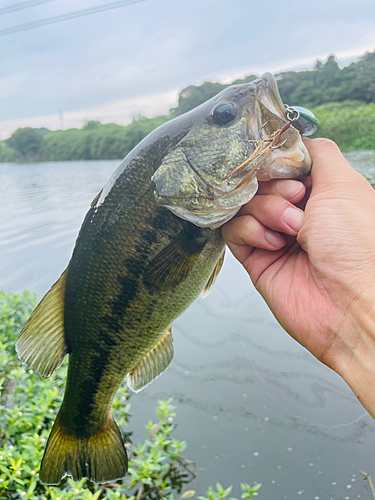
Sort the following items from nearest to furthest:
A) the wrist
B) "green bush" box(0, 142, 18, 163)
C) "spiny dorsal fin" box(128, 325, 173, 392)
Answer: the wrist → "spiny dorsal fin" box(128, 325, 173, 392) → "green bush" box(0, 142, 18, 163)

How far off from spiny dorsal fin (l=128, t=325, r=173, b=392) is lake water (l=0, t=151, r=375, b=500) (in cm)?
150

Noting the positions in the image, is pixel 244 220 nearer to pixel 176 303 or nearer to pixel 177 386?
pixel 176 303

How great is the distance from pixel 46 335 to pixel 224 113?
1211mm

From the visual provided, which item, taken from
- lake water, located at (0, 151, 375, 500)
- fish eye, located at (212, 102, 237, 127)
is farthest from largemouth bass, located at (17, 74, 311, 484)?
lake water, located at (0, 151, 375, 500)

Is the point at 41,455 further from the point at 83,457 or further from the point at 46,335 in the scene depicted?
the point at 46,335

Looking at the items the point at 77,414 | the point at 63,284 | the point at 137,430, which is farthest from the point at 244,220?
the point at 137,430

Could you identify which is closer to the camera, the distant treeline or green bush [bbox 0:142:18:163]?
the distant treeline

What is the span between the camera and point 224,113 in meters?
1.42

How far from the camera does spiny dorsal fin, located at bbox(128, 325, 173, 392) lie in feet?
6.30

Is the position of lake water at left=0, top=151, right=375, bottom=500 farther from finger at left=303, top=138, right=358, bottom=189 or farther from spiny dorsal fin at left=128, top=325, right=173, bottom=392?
finger at left=303, top=138, right=358, bottom=189

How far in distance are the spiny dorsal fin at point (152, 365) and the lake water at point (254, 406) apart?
1499mm

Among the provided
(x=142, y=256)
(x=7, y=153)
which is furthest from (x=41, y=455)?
(x=7, y=153)

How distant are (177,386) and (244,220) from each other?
10.4 feet

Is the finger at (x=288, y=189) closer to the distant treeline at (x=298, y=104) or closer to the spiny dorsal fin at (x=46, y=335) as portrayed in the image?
the spiny dorsal fin at (x=46, y=335)
